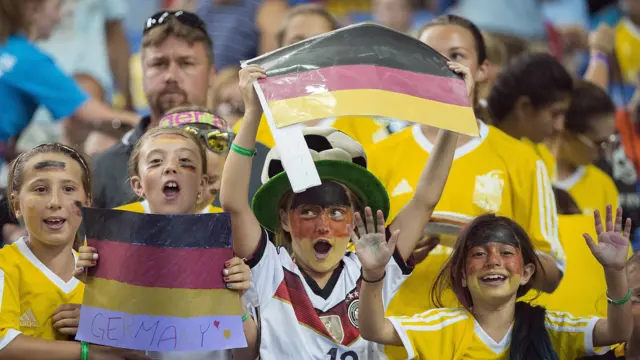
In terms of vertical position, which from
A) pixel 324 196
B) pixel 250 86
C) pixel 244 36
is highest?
pixel 244 36

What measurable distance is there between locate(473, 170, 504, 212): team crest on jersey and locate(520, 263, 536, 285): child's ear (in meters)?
0.45

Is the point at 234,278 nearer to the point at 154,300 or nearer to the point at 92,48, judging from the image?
the point at 154,300

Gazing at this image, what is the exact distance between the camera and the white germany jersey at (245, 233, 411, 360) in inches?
156

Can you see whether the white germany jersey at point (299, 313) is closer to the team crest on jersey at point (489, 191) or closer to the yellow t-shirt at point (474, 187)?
the yellow t-shirt at point (474, 187)

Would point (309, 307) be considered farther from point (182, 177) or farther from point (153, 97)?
point (153, 97)

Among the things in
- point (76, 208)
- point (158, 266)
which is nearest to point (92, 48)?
point (76, 208)

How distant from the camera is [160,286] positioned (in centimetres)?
375

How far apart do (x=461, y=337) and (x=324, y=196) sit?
655 mm

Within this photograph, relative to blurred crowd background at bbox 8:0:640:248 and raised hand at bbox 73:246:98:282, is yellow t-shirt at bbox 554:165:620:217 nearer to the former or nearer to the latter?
blurred crowd background at bbox 8:0:640:248

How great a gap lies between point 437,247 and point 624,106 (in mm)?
3851

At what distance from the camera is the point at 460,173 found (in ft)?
15.3

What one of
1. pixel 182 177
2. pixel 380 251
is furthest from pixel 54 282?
pixel 380 251

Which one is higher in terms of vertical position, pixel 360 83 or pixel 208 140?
pixel 208 140

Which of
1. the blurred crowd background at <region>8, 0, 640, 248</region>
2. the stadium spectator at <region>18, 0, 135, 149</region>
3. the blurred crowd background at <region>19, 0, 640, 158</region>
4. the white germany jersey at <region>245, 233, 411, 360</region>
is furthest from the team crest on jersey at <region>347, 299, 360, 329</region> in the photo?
the stadium spectator at <region>18, 0, 135, 149</region>
